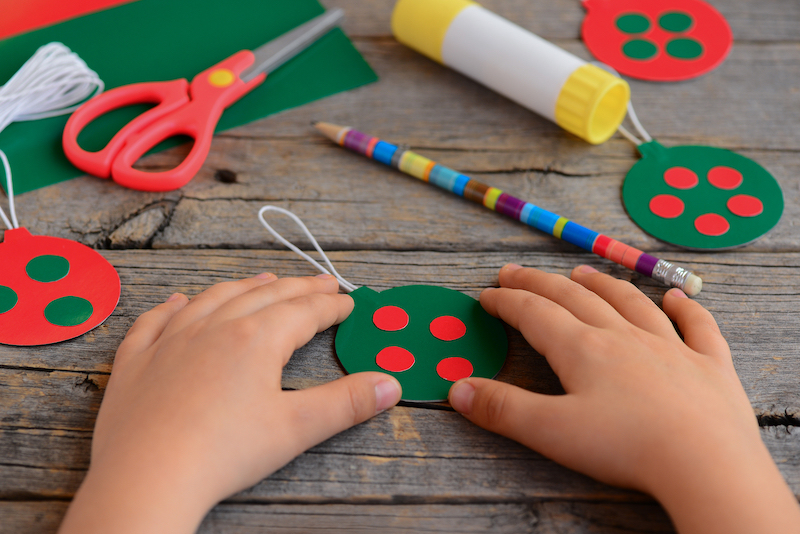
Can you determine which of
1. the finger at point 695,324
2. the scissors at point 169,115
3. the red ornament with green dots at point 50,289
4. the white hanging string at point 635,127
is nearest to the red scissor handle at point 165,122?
the scissors at point 169,115

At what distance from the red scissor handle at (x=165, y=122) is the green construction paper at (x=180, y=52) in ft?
0.07

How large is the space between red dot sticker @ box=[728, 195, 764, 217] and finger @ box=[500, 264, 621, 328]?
27cm

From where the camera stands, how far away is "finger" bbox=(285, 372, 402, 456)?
0.52m

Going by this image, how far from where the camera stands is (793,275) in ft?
2.31

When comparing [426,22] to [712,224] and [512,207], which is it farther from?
[712,224]

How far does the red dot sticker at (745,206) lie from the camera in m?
0.75

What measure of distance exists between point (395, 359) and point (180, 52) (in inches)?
24.2

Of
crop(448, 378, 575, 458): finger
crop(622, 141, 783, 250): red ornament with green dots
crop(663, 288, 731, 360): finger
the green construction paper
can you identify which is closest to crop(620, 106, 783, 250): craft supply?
crop(622, 141, 783, 250): red ornament with green dots

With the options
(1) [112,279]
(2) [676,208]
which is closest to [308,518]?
(1) [112,279]

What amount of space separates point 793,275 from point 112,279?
2.55 feet

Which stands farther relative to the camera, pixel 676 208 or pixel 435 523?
pixel 676 208

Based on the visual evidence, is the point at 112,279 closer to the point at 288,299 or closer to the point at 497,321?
the point at 288,299

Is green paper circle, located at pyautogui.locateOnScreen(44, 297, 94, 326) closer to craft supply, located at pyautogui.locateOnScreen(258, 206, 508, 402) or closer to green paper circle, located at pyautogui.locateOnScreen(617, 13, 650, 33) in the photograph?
craft supply, located at pyautogui.locateOnScreen(258, 206, 508, 402)

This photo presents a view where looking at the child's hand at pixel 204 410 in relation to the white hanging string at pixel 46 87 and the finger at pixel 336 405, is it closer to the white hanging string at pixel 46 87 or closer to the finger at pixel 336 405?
the finger at pixel 336 405
